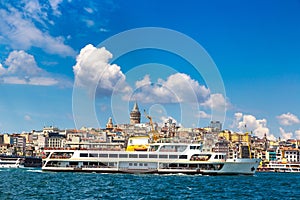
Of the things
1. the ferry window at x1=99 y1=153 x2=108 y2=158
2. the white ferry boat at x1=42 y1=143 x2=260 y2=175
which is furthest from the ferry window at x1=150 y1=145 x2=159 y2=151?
the ferry window at x1=99 y1=153 x2=108 y2=158

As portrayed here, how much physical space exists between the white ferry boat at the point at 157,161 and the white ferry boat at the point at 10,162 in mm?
56189

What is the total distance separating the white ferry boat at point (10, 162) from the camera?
12850 cm

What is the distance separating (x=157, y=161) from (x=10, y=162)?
71.8 meters

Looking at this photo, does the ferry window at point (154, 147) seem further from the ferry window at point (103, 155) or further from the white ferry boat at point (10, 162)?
the white ferry boat at point (10, 162)

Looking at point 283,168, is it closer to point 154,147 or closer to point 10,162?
point 10,162

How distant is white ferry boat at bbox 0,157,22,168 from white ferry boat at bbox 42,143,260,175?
184 feet

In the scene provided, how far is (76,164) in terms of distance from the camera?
74.5 meters

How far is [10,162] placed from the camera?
438 ft

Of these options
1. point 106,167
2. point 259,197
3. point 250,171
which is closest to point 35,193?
point 259,197

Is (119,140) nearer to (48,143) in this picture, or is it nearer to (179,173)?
(48,143)

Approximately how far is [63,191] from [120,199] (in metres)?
6.98

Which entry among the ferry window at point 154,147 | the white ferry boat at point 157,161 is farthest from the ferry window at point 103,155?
the ferry window at point 154,147

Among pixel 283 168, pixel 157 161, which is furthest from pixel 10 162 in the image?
pixel 157 161

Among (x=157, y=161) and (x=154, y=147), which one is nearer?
(x=157, y=161)
